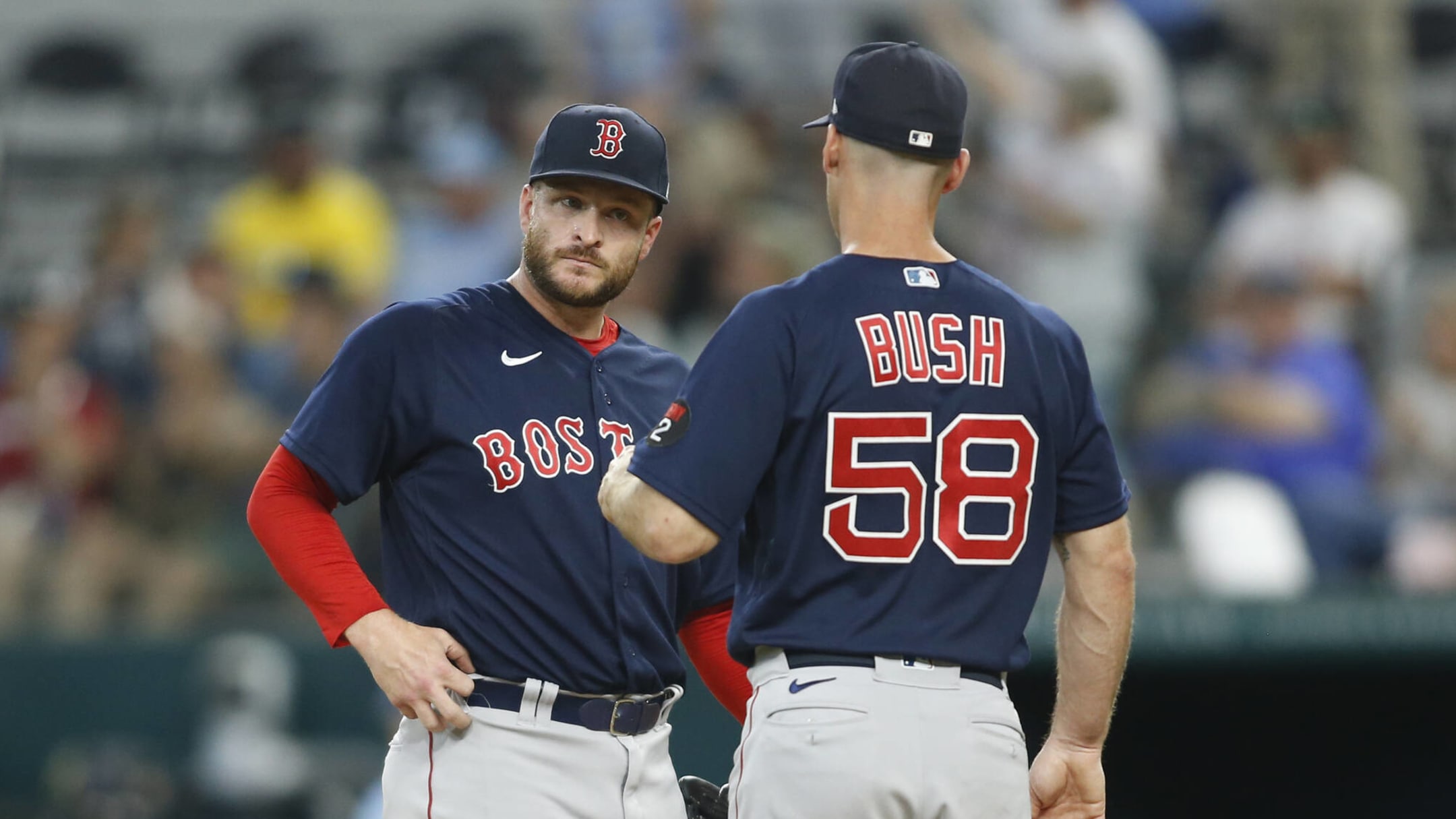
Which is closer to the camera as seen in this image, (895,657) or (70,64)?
(895,657)

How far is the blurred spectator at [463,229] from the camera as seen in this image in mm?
7730

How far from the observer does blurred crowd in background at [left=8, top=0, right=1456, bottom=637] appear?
6836mm

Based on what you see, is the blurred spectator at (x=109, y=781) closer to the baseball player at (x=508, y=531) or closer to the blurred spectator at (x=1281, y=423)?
the baseball player at (x=508, y=531)

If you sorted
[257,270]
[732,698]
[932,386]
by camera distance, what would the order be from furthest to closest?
[257,270] → [732,698] → [932,386]

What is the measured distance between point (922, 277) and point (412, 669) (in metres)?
1.09

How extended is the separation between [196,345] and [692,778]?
440 centimetres

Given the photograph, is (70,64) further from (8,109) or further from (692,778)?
(692,778)

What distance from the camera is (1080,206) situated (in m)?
7.62

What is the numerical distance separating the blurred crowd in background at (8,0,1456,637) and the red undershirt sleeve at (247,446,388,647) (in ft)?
10.4

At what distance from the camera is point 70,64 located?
1122 cm

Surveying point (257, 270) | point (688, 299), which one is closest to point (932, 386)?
point (688, 299)

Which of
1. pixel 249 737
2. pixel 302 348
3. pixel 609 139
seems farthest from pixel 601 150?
pixel 302 348

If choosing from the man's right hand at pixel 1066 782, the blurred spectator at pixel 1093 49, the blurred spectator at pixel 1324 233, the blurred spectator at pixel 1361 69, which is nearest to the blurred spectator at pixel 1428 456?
the blurred spectator at pixel 1324 233

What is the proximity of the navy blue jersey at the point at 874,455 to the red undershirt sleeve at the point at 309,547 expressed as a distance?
673 millimetres
